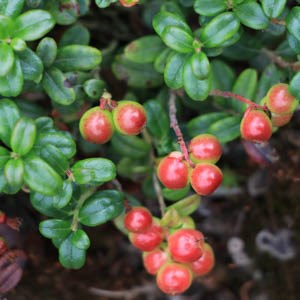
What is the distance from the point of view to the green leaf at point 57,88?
1781 millimetres

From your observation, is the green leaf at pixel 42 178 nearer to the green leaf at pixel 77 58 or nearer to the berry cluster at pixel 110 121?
the berry cluster at pixel 110 121

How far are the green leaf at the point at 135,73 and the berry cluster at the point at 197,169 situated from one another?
545mm

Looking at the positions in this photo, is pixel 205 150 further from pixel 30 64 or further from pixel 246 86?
pixel 30 64

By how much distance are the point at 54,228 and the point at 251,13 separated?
828 mm

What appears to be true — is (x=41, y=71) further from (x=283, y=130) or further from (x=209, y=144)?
(x=283, y=130)

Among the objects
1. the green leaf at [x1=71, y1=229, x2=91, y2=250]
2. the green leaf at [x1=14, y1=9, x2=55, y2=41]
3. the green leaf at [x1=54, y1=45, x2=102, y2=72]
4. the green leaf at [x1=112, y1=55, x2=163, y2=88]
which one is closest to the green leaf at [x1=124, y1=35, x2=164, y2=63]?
the green leaf at [x1=112, y1=55, x2=163, y2=88]

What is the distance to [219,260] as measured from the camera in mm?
2379

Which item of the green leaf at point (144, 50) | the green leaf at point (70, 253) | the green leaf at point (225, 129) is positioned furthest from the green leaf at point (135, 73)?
the green leaf at point (70, 253)

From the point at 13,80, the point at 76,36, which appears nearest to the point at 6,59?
the point at 13,80

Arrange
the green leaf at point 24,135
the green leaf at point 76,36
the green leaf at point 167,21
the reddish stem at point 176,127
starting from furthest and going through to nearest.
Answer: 1. the green leaf at point 76,36
2. the green leaf at point 167,21
3. the reddish stem at point 176,127
4. the green leaf at point 24,135

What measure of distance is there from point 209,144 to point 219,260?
917 mm

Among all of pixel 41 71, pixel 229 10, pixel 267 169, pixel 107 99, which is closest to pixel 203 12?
pixel 229 10

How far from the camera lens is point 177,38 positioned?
163cm

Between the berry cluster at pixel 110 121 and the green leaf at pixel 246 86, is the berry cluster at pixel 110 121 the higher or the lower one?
the higher one
